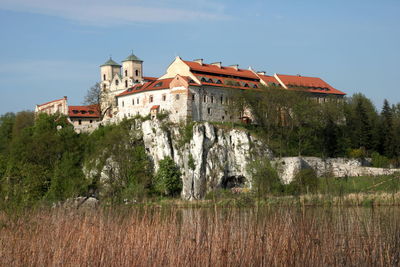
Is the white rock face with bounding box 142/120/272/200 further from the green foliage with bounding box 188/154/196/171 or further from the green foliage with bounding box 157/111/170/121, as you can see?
the green foliage with bounding box 157/111/170/121

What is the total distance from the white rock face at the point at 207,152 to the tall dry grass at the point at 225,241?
3490 centimetres

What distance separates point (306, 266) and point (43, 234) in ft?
21.5

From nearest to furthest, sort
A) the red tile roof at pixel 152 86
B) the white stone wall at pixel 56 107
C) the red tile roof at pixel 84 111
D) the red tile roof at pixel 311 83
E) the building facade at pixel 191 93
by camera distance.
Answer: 1. the building facade at pixel 191 93
2. the red tile roof at pixel 152 86
3. the red tile roof at pixel 311 83
4. the red tile roof at pixel 84 111
5. the white stone wall at pixel 56 107

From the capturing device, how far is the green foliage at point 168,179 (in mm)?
49344

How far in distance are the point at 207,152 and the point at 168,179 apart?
418cm

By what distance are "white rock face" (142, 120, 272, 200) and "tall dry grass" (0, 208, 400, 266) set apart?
34.9m

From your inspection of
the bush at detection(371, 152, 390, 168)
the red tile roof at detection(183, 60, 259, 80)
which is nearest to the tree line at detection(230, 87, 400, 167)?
the bush at detection(371, 152, 390, 168)

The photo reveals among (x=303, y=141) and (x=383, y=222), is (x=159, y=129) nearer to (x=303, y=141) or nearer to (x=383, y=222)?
(x=303, y=141)

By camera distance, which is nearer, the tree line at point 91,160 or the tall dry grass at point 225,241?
the tall dry grass at point 225,241

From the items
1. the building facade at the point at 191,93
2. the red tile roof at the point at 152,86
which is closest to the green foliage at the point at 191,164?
the building facade at the point at 191,93

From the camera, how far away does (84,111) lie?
71750 mm

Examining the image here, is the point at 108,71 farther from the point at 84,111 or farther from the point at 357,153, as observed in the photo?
the point at 357,153

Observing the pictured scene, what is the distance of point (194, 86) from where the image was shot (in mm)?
55906

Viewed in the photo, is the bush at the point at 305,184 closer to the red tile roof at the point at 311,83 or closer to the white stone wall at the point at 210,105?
the white stone wall at the point at 210,105
